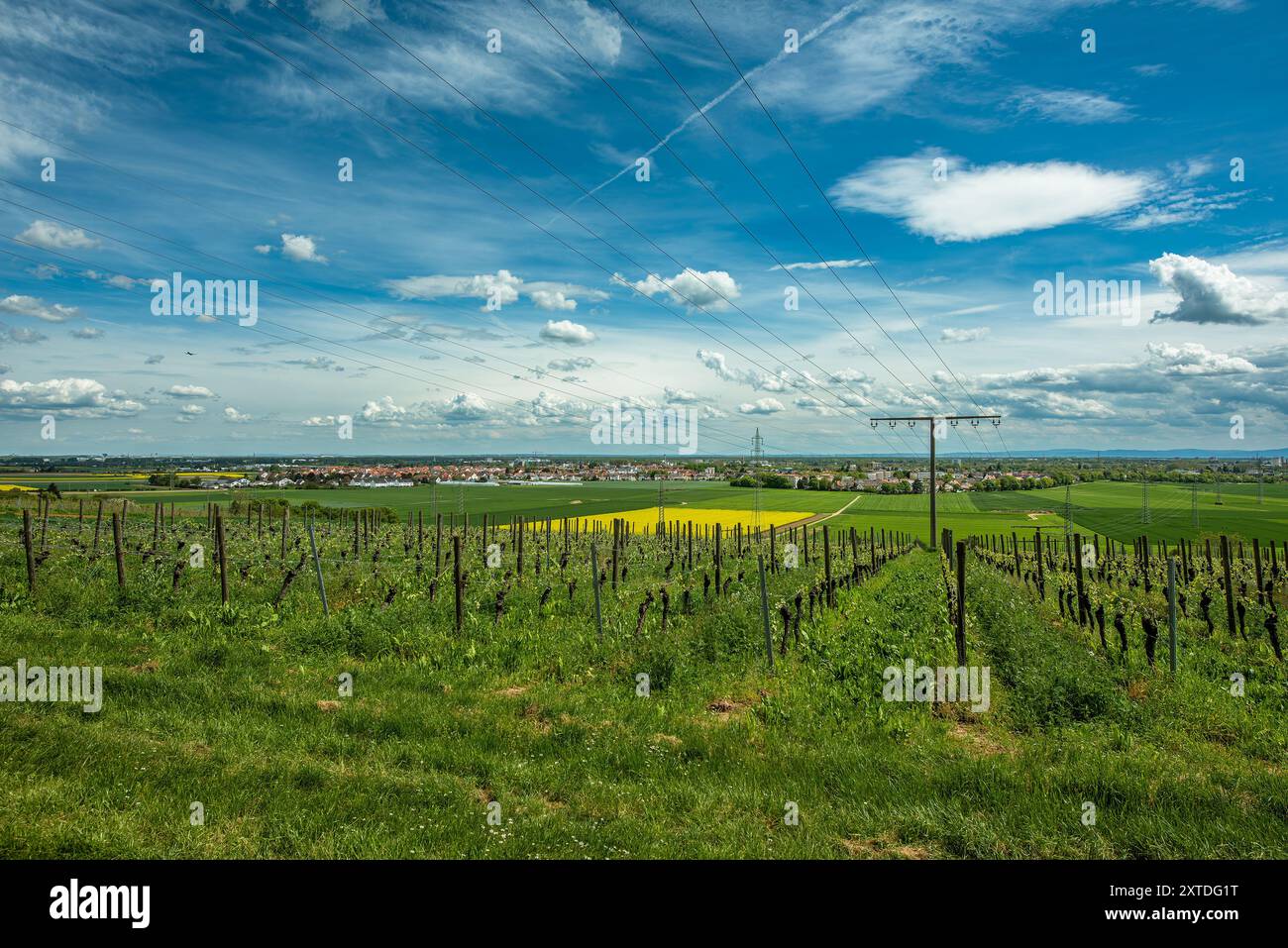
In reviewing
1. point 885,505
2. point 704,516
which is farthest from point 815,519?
point 885,505

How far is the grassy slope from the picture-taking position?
19.0 feet

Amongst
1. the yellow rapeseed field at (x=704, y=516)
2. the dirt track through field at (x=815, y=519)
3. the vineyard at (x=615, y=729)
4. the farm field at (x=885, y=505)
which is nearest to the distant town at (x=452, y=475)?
the farm field at (x=885, y=505)

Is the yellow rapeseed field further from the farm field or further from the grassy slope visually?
the grassy slope

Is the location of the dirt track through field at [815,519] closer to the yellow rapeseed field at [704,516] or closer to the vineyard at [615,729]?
the yellow rapeseed field at [704,516]

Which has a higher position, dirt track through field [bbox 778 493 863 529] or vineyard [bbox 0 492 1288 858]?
vineyard [bbox 0 492 1288 858]

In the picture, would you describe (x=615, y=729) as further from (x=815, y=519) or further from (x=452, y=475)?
(x=452, y=475)

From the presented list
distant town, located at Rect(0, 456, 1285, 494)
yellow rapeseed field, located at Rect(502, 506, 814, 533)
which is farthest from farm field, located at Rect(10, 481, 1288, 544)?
distant town, located at Rect(0, 456, 1285, 494)

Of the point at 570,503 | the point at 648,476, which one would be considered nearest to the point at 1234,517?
the point at 570,503

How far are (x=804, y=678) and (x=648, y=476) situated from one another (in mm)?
98145

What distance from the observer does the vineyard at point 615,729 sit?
19.2 feet

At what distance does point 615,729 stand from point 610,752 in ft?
2.66

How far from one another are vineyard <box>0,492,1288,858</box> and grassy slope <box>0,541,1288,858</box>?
35 mm

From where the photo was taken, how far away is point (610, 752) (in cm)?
795

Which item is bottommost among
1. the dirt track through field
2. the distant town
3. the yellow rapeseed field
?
the dirt track through field
